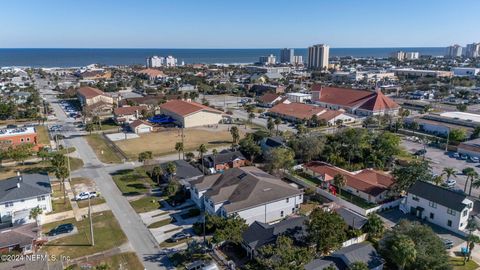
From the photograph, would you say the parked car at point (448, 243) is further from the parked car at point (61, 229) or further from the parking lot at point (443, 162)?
the parked car at point (61, 229)

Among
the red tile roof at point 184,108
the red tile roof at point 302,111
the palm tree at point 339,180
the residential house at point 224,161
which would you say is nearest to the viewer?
the palm tree at point 339,180

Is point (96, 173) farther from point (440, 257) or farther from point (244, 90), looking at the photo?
point (244, 90)

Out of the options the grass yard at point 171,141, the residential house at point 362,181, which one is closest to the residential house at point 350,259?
the residential house at point 362,181

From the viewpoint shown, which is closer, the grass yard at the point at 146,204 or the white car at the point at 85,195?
the grass yard at the point at 146,204

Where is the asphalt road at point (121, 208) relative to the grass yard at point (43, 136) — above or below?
below

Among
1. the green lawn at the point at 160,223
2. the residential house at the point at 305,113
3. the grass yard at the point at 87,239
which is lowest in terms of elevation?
the grass yard at the point at 87,239

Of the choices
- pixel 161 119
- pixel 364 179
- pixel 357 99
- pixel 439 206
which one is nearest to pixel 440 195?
pixel 439 206

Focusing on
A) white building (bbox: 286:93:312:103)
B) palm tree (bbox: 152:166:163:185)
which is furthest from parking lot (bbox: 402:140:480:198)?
white building (bbox: 286:93:312:103)
